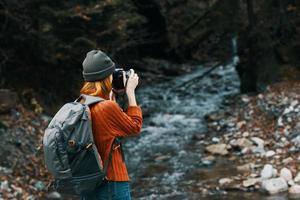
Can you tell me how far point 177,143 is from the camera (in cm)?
1011

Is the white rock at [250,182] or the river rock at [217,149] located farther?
the river rock at [217,149]

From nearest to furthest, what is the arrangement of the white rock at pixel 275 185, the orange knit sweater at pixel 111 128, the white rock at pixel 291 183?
the orange knit sweater at pixel 111 128 < the white rock at pixel 275 185 < the white rock at pixel 291 183

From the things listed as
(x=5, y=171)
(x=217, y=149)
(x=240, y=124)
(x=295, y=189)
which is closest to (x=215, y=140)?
(x=217, y=149)

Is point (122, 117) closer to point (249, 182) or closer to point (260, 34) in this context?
point (249, 182)

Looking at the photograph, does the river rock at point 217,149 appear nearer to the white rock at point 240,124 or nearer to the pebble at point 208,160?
the pebble at point 208,160

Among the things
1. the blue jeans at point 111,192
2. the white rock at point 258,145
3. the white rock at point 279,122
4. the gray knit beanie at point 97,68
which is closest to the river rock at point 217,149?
the white rock at point 258,145

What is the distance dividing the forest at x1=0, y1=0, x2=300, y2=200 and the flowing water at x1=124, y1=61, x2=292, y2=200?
21mm

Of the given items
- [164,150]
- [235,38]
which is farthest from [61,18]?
[235,38]

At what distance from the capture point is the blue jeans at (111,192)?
3.53 metres

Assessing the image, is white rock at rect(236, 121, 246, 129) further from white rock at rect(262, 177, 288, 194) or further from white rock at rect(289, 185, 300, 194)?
white rock at rect(289, 185, 300, 194)

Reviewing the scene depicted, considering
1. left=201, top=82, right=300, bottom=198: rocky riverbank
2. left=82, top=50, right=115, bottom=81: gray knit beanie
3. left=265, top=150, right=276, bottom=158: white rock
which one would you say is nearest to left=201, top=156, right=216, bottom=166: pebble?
left=201, top=82, right=300, bottom=198: rocky riverbank

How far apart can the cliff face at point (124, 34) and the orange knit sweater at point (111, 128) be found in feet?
19.9

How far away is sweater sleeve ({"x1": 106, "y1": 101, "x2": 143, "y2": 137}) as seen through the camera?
344cm

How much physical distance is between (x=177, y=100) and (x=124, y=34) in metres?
3.69
